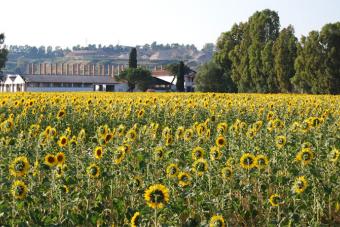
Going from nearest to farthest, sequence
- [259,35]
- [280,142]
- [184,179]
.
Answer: [184,179] < [280,142] < [259,35]

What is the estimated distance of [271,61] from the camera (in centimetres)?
5422

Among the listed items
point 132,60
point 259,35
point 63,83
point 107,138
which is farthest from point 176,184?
point 63,83

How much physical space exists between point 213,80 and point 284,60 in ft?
40.4

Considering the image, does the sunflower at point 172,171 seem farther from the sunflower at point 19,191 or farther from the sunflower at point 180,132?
the sunflower at point 180,132

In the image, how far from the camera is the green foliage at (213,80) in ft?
208

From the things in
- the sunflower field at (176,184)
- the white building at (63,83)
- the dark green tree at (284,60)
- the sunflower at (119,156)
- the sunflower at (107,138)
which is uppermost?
the dark green tree at (284,60)

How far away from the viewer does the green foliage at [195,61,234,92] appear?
63.3 metres

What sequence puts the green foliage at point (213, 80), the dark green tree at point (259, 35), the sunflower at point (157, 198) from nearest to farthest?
1. the sunflower at point (157, 198)
2. the dark green tree at point (259, 35)
3. the green foliage at point (213, 80)

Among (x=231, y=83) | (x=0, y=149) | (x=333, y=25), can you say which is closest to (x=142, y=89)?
(x=231, y=83)

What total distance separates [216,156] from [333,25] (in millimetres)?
47166

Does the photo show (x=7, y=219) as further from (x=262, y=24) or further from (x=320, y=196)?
(x=262, y=24)

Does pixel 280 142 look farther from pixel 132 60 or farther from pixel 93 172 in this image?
pixel 132 60

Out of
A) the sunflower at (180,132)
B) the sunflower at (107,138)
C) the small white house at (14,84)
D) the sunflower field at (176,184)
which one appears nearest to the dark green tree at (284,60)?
the sunflower field at (176,184)

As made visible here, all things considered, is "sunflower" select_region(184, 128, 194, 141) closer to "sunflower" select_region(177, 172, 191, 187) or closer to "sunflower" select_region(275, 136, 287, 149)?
"sunflower" select_region(275, 136, 287, 149)
